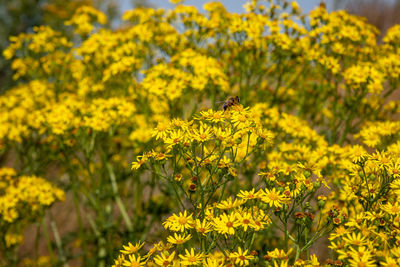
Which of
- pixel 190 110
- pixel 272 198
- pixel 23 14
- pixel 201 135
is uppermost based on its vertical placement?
pixel 201 135

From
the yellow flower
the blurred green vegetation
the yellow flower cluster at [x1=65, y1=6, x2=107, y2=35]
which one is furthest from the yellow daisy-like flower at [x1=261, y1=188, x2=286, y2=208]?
the blurred green vegetation

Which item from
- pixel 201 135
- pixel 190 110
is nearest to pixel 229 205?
pixel 201 135

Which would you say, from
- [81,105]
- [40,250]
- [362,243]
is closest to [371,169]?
[362,243]

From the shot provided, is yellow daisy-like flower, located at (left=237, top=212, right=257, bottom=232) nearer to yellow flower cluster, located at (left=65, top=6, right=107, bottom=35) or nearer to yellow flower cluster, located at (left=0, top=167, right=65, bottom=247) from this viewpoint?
yellow flower cluster, located at (left=0, top=167, right=65, bottom=247)

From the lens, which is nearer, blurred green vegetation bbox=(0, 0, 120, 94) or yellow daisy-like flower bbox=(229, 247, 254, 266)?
yellow daisy-like flower bbox=(229, 247, 254, 266)

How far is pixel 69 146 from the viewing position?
555cm

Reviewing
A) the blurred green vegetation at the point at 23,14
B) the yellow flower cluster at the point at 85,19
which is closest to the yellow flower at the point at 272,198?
the yellow flower cluster at the point at 85,19

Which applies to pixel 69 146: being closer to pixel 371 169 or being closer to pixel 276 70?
pixel 276 70

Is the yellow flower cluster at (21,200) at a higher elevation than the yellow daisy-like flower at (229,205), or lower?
lower

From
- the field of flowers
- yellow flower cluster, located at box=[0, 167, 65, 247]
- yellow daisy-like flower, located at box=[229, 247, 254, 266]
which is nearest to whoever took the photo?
yellow daisy-like flower, located at box=[229, 247, 254, 266]

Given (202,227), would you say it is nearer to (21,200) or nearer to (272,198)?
(272,198)

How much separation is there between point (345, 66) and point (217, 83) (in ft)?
8.59

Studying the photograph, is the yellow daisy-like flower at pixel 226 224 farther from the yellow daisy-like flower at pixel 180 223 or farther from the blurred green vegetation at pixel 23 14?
the blurred green vegetation at pixel 23 14

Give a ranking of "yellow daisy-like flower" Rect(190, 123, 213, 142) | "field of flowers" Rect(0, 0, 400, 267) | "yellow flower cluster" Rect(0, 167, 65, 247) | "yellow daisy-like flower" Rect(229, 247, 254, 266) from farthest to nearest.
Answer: "yellow flower cluster" Rect(0, 167, 65, 247) < "field of flowers" Rect(0, 0, 400, 267) < "yellow daisy-like flower" Rect(190, 123, 213, 142) < "yellow daisy-like flower" Rect(229, 247, 254, 266)
